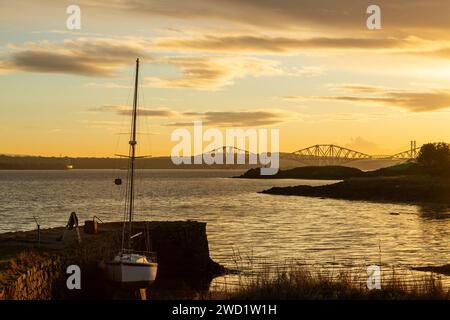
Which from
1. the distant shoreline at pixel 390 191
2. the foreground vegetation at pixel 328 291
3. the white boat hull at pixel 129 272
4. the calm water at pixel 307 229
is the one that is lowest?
the calm water at pixel 307 229

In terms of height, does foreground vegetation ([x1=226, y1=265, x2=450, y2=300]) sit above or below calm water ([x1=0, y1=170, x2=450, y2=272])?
above

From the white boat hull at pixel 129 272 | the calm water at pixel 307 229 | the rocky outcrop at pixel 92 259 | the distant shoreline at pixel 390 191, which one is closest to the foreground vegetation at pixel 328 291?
the rocky outcrop at pixel 92 259

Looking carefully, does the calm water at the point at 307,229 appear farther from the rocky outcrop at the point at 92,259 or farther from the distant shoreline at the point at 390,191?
the distant shoreline at the point at 390,191

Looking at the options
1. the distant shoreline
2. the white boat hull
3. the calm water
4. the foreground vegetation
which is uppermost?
the distant shoreline

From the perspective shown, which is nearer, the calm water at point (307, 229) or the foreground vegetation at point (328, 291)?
the foreground vegetation at point (328, 291)

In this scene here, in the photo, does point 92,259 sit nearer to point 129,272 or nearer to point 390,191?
point 129,272

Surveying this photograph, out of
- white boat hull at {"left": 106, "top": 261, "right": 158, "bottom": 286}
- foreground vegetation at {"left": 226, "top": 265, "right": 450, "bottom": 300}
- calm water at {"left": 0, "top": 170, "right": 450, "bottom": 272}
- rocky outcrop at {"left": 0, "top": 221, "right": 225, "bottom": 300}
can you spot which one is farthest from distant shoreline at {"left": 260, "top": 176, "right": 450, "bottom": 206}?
foreground vegetation at {"left": 226, "top": 265, "right": 450, "bottom": 300}

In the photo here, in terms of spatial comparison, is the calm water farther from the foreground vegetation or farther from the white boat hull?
the foreground vegetation

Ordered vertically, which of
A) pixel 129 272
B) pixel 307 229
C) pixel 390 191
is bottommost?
pixel 307 229

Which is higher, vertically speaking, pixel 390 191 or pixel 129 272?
pixel 390 191

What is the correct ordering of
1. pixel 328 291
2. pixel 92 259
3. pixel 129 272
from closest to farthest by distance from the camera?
pixel 328 291, pixel 129 272, pixel 92 259

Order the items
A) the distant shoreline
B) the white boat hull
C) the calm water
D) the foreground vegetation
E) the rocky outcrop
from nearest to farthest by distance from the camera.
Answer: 1. the foreground vegetation
2. the rocky outcrop
3. the white boat hull
4. the calm water
5. the distant shoreline

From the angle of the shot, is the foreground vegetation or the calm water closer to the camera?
the foreground vegetation

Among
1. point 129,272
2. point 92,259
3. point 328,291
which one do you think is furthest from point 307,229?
point 328,291
